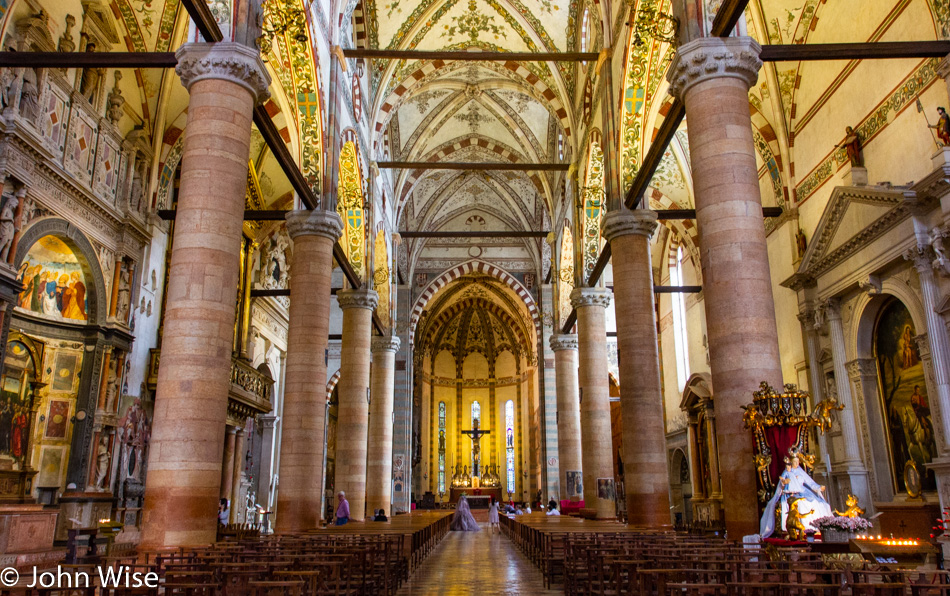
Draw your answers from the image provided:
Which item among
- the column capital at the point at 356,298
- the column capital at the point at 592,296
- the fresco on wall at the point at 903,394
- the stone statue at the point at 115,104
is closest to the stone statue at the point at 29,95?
the stone statue at the point at 115,104

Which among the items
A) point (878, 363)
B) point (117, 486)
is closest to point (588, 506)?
point (878, 363)

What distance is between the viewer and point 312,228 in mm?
13469

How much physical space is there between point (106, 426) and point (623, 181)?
10.9 metres

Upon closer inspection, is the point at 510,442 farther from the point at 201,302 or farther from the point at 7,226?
the point at 201,302

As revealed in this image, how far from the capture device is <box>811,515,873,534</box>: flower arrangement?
20.8ft

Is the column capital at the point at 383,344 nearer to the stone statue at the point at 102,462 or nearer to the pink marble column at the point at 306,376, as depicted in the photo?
the pink marble column at the point at 306,376

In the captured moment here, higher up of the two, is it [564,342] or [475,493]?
[564,342]

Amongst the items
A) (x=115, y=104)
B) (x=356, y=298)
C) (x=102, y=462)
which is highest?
(x=115, y=104)

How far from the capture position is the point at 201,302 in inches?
306

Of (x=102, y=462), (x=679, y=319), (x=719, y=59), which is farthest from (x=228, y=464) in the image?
(x=679, y=319)

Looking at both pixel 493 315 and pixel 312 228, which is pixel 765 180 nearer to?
pixel 312 228

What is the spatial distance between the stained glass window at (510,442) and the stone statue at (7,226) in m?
33.8

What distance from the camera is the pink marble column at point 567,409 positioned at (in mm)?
23188

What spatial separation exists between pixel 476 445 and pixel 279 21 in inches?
1271
